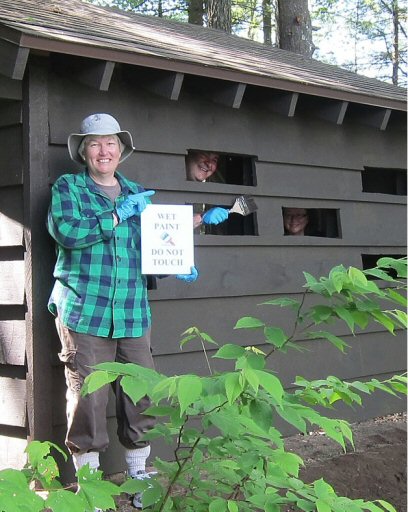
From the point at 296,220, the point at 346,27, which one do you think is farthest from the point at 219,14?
the point at 346,27

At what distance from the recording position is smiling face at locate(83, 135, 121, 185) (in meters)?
3.89

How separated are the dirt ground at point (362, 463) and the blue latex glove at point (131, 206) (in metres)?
1.50

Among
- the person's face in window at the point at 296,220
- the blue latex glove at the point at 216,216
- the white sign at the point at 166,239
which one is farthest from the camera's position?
the person's face in window at the point at 296,220

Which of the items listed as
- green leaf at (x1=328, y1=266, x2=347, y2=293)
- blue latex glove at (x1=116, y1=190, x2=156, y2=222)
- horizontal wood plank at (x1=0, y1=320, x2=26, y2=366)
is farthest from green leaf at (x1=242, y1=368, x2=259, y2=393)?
horizontal wood plank at (x1=0, y1=320, x2=26, y2=366)

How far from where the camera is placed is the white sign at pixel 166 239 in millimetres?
3975

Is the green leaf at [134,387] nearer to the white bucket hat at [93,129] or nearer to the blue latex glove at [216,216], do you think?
the white bucket hat at [93,129]

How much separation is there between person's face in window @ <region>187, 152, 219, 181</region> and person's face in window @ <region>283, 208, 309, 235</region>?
100 centimetres

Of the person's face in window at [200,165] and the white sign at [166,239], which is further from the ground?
the person's face in window at [200,165]

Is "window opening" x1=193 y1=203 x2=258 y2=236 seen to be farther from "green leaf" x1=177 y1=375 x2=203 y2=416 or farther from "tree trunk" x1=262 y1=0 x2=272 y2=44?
"tree trunk" x1=262 y1=0 x2=272 y2=44

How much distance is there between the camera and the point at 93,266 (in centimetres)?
385

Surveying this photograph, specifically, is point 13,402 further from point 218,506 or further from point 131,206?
point 218,506

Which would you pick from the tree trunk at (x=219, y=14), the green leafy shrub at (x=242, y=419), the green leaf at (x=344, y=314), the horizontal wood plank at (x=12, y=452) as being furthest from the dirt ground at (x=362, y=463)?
the tree trunk at (x=219, y=14)

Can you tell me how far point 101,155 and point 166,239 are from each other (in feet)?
1.84

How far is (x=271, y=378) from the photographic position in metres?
1.69
